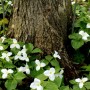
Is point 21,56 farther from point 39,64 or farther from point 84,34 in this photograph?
point 84,34

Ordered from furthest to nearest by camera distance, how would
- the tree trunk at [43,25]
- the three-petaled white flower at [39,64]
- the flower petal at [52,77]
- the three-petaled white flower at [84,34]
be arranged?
the three-petaled white flower at [84,34] < the tree trunk at [43,25] < the three-petaled white flower at [39,64] < the flower petal at [52,77]

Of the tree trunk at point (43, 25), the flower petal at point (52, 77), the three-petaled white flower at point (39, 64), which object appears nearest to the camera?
the flower petal at point (52, 77)

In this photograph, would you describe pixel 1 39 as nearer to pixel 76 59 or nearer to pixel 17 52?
pixel 17 52

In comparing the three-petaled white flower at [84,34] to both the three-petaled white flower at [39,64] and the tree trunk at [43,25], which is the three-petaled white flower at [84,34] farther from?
the three-petaled white flower at [39,64]

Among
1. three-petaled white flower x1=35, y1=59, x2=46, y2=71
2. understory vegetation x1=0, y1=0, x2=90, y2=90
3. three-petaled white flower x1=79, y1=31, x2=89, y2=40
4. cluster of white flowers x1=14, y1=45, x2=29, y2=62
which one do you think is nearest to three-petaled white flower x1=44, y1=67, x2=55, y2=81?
understory vegetation x1=0, y1=0, x2=90, y2=90

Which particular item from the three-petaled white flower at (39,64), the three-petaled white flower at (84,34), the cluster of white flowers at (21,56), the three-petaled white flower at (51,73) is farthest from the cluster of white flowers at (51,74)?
the three-petaled white flower at (84,34)

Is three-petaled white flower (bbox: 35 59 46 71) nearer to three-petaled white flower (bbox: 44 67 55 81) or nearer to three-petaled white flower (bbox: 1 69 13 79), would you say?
three-petaled white flower (bbox: 44 67 55 81)
